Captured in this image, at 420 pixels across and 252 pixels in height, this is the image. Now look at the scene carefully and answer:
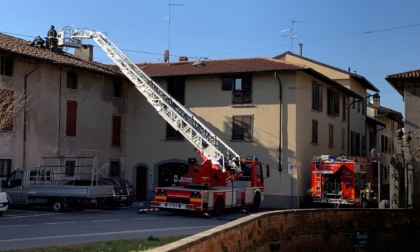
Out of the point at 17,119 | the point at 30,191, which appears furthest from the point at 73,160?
the point at 30,191

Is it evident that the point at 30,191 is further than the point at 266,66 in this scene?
No

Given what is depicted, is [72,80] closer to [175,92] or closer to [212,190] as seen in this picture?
[175,92]

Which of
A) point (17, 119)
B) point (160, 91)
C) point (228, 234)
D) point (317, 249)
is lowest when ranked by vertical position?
point (317, 249)

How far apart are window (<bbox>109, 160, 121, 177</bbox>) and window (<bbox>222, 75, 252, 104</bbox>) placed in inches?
337

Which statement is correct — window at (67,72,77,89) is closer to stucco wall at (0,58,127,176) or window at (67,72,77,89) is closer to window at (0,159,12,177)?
stucco wall at (0,58,127,176)

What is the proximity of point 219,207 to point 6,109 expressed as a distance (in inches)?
460

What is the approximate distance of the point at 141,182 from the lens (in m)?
35.9

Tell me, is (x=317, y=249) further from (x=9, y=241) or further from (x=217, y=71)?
(x=217, y=71)

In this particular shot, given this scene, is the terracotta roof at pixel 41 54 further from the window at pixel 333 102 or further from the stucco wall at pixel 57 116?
the window at pixel 333 102

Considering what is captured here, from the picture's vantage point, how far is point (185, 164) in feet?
113

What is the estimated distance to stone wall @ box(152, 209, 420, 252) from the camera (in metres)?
14.2

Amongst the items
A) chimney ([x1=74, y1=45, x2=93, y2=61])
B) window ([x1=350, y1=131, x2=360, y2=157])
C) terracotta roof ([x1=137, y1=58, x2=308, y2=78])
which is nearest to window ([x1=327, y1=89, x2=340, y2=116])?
window ([x1=350, y1=131, x2=360, y2=157])

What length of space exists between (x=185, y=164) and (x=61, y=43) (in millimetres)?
→ 10829

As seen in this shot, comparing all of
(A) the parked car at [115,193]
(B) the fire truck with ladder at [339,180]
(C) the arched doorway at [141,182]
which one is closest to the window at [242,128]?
(B) the fire truck with ladder at [339,180]
